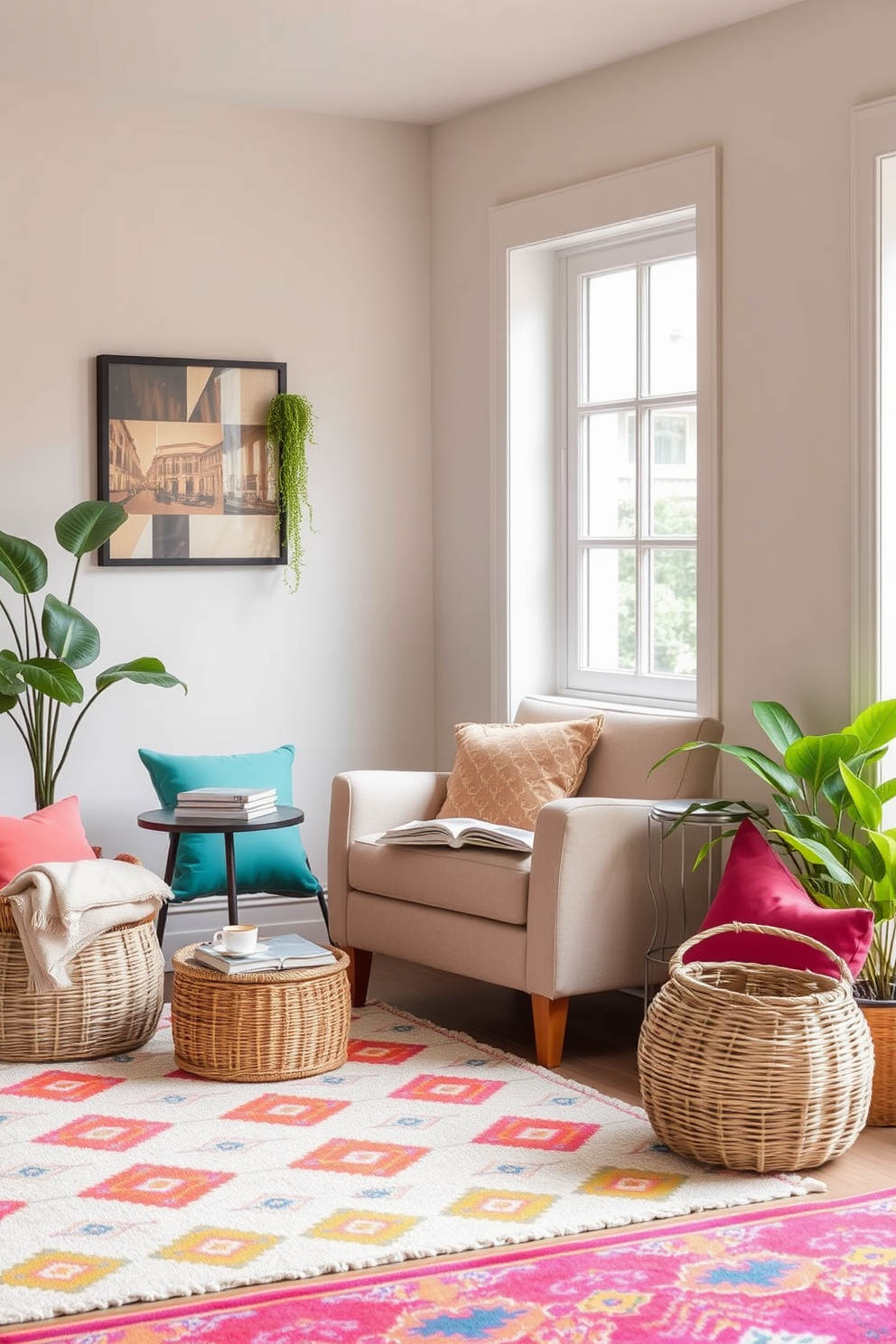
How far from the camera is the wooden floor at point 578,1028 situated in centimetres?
316

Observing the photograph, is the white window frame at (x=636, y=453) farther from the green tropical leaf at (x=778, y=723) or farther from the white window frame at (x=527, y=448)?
the green tropical leaf at (x=778, y=723)

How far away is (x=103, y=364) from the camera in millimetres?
4848

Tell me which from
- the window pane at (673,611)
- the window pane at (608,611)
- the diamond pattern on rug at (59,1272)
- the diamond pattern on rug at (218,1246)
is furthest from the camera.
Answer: the window pane at (608,611)

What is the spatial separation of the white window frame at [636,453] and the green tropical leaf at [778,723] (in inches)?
30.1

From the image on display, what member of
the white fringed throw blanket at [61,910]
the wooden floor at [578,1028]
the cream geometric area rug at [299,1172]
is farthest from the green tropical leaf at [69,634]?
the cream geometric area rug at [299,1172]

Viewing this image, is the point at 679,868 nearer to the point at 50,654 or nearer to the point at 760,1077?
the point at 760,1077

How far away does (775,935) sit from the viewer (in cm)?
331

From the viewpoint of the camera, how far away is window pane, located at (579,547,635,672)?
4906mm

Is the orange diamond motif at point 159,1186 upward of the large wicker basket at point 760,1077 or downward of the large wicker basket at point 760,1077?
downward

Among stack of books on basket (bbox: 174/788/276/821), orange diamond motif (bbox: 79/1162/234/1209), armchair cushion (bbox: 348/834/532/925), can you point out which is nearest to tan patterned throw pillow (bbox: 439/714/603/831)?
armchair cushion (bbox: 348/834/532/925)

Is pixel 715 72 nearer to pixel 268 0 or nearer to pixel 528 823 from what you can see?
pixel 268 0

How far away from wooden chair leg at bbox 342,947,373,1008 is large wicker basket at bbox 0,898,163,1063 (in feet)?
2.25

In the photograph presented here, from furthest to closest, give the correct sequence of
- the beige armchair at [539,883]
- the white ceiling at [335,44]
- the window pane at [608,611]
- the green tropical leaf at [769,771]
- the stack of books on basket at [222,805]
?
1. the window pane at [608,611]
2. the stack of books on basket at [222,805]
3. the white ceiling at [335,44]
4. the beige armchair at [539,883]
5. the green tropical leaf at [769,771]

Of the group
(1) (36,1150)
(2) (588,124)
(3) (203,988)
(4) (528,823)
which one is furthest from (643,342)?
(1) (36,1150)
